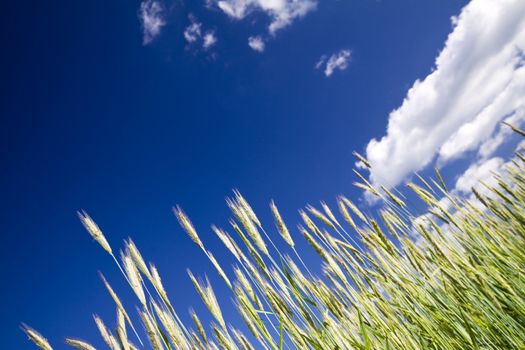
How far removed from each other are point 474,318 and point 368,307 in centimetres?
40

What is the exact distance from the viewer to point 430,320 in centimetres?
151

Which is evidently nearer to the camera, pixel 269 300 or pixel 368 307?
pixel 269 300

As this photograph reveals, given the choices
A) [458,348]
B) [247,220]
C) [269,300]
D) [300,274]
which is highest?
[247,220]

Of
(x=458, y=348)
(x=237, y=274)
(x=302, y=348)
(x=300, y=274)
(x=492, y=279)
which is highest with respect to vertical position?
(x=237, y=274)

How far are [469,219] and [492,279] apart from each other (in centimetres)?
53

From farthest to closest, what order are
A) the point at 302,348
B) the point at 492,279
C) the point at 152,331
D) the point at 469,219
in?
the point at 469,219 → the point at 492,279 → the point at 302,348 → the point at 152,331

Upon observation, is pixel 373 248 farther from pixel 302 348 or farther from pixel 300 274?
pixel 302 348

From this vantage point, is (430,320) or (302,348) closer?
(302,348)

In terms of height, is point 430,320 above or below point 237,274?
below

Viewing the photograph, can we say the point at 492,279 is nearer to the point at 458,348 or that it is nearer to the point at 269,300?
the point at 458,348

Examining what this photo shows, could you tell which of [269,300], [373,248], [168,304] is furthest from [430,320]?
[168,304]

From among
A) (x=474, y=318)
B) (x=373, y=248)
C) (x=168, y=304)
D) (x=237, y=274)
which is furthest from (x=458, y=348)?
(x=168, y=304)

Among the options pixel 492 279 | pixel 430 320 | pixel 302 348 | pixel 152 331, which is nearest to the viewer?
pixel 152 331

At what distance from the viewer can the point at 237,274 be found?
1.53m
